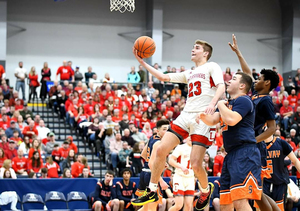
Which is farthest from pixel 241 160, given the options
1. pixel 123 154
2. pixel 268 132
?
pixel 123 154

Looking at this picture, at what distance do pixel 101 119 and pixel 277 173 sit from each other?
10.7 meters

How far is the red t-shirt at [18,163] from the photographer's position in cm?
1434

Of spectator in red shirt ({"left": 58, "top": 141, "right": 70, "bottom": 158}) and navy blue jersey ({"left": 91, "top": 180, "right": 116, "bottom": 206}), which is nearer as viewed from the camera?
navy blue jersey ({"left": 91, "top": 180, "right": 116, "bottom": 206})

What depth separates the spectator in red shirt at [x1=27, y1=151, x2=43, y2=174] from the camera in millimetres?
14392

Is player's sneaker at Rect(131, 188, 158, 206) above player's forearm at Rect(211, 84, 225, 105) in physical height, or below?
below

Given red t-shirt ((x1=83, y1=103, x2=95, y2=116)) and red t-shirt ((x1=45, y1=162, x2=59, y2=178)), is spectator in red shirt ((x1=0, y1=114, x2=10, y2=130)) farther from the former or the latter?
red t-shirt ((x1=45, y1=162, x2=59, y2=178))

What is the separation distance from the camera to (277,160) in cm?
817

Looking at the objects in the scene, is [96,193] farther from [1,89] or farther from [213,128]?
[1,89]

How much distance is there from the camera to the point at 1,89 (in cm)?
1950

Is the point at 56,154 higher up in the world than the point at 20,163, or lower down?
higher up

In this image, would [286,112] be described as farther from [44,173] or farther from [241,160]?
[241,160]

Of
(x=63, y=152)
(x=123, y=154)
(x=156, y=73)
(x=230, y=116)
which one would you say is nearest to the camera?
(x=230, y=116)

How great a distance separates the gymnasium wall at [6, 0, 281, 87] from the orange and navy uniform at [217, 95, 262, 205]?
66.1 feet

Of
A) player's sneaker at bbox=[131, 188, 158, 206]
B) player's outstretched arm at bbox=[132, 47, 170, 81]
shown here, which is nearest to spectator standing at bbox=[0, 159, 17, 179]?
player's sneaker at bbox=[131, 188, 158, 206]
